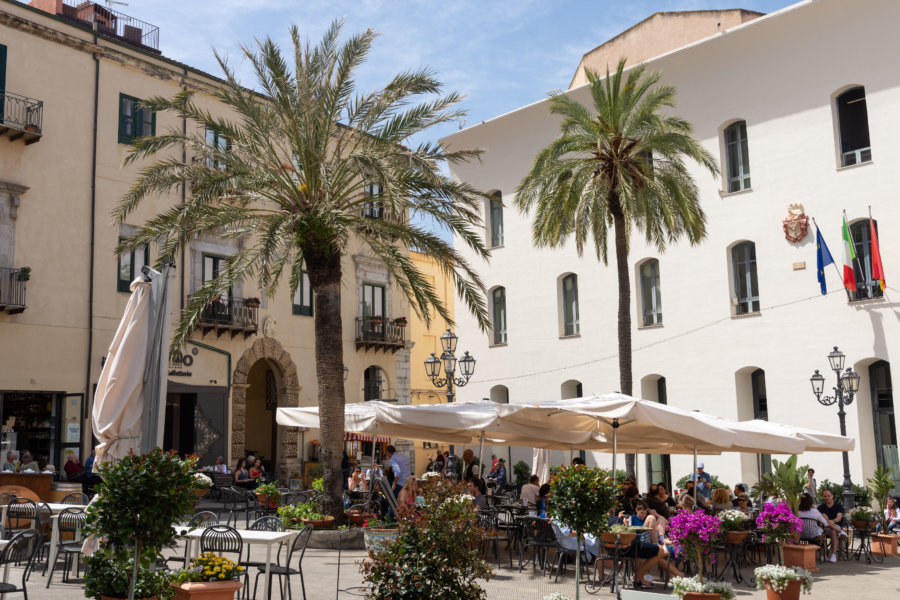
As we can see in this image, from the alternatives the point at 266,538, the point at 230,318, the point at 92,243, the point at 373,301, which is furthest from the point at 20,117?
the point at 266,538

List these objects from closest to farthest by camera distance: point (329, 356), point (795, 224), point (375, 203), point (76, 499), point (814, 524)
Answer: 1. point (76, 499)
2. point (814, 524)
3. point (329, 356)
4. point (375, 203)
5. point (795, 224)

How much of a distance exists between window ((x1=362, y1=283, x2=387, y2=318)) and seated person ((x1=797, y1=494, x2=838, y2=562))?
20.0 m

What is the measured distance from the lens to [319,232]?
16.4m

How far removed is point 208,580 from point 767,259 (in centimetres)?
2283

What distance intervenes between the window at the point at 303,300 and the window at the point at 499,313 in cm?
805

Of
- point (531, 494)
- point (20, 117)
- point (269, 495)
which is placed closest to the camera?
point (531, 494)

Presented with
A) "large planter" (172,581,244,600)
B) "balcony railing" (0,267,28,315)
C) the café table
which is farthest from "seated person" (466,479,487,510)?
"balcony railing" (0,267,28,315)

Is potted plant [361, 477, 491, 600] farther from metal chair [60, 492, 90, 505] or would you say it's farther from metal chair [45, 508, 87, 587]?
metal chair [60, 492, 90, 505]

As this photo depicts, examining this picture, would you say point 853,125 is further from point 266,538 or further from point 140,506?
point 140,506

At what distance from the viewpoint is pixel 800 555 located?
546 inches

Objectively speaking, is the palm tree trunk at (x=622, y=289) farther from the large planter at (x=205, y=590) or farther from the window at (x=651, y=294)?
the large planter at (x=205, y=590)

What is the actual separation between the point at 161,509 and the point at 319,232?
946cm

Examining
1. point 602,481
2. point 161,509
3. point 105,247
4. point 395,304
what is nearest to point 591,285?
point 395,304

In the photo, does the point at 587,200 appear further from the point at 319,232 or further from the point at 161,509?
the point at 161,509
